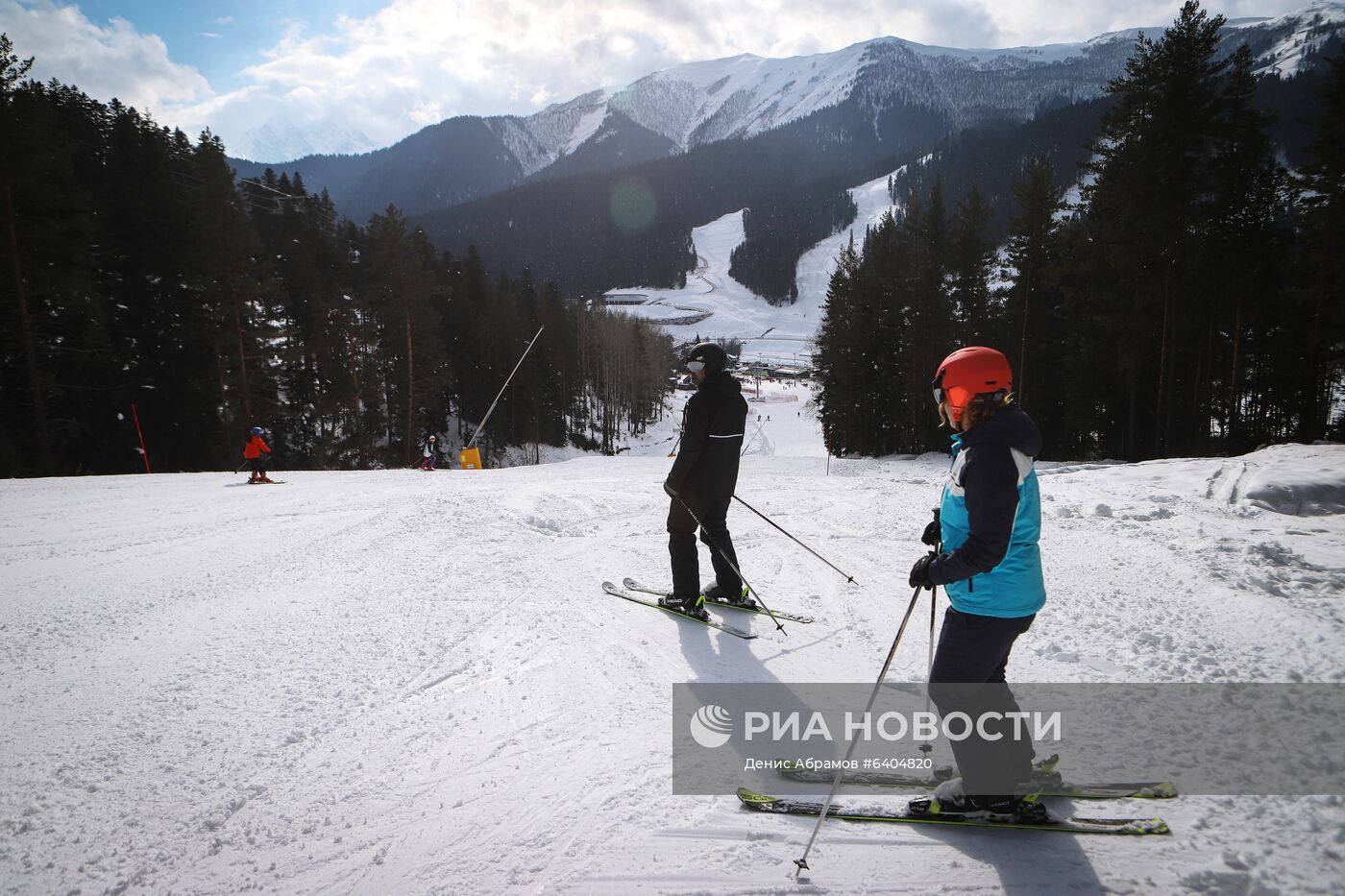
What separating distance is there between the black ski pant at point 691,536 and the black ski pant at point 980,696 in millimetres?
2456

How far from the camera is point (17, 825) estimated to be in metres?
2.57

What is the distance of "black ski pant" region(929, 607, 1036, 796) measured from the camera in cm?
262

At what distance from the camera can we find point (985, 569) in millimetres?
2389

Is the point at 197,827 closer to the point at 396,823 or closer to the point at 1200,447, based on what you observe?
the point at 396,823

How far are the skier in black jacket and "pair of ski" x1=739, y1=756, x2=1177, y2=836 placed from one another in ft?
7.18

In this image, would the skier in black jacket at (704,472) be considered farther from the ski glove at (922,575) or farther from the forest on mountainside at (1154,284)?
the forest on mountainside at (1154,284)

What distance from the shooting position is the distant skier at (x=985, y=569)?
7.93 feet

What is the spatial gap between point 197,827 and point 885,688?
12.7ft

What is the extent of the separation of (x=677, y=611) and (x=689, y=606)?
5.2 inches

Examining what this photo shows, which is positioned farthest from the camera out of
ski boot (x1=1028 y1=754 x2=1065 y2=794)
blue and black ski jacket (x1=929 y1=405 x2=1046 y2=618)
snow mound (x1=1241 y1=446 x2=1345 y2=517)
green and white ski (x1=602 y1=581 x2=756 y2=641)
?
snow mound (x1=1241 y1=446 x2=1345 y2=517)

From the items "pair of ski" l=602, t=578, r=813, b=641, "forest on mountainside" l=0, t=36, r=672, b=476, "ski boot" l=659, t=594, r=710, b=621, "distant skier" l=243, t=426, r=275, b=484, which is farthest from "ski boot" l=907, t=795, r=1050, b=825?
"forest on mountainside" l=0, t=36, r=672, b=476

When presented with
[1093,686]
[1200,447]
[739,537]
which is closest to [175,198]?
[739,537]

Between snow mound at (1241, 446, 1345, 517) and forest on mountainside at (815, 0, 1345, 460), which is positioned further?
forest on mountainside at (815, 0, 1345, 460)

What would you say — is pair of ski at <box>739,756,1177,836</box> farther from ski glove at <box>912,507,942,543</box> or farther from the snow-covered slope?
the snow-covered slope
